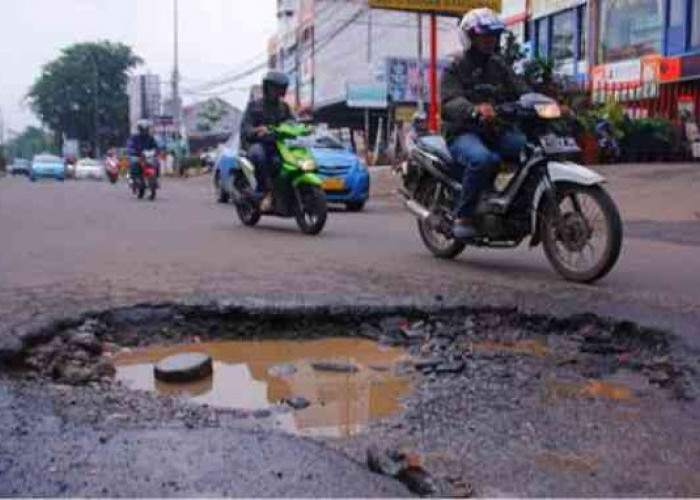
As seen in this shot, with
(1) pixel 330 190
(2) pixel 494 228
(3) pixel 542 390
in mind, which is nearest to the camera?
(3) pixel 542 390

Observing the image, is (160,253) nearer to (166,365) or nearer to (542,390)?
(166,365)

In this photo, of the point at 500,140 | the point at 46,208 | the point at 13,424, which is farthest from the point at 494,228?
the point at 46,208

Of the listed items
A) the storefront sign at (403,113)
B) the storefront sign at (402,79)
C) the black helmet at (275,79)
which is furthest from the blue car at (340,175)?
the storefront sign at (402,79)

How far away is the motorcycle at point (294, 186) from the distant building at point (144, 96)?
2191 inches

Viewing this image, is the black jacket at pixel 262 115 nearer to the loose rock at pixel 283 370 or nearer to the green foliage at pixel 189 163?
the loose rock at pixel 283 370

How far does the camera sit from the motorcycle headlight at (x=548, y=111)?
5.73 meters

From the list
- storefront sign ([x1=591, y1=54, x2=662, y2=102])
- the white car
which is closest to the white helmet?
storefront sign ([x1=591, y1=54, x2=662, y2=102])

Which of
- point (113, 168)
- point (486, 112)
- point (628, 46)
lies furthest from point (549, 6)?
point (486, 112)

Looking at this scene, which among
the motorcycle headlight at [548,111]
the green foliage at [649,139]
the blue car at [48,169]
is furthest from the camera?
the blue car at [48,169]

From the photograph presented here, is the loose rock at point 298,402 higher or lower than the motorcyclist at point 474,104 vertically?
lower

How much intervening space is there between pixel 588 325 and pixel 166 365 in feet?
7.31

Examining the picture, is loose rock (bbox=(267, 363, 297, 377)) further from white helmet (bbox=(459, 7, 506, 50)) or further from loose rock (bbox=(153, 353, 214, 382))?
white helmet (bbox=(459, 7, 506, 50))

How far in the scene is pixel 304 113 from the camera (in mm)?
34688

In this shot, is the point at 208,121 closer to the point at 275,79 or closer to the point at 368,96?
the point at 368,96
